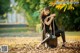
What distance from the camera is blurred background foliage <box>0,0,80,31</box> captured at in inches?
67.2

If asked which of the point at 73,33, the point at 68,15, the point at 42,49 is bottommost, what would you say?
the point at 42,49

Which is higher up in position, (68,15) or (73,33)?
(68,15)

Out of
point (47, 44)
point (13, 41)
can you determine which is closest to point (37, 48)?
point (47, 44)

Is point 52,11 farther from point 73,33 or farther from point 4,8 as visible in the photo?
point 4,8

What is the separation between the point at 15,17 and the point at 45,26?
0.23 meters

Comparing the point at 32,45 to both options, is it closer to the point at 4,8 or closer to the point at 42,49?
the point at 42,49

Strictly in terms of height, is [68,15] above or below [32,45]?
above

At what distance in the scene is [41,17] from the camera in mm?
1718

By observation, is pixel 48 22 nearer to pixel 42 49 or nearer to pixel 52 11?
pixel 52 11

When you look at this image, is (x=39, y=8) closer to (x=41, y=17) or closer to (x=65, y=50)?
(x=41, y=17)

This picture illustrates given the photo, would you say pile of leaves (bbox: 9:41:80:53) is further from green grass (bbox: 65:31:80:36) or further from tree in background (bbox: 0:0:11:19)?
tree in background (bbox: 0:0:11:19)

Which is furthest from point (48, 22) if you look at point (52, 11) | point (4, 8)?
point (4, 8)

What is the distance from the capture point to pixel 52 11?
1710mm

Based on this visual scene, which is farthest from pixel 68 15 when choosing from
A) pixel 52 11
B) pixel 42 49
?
pixel 42 49
